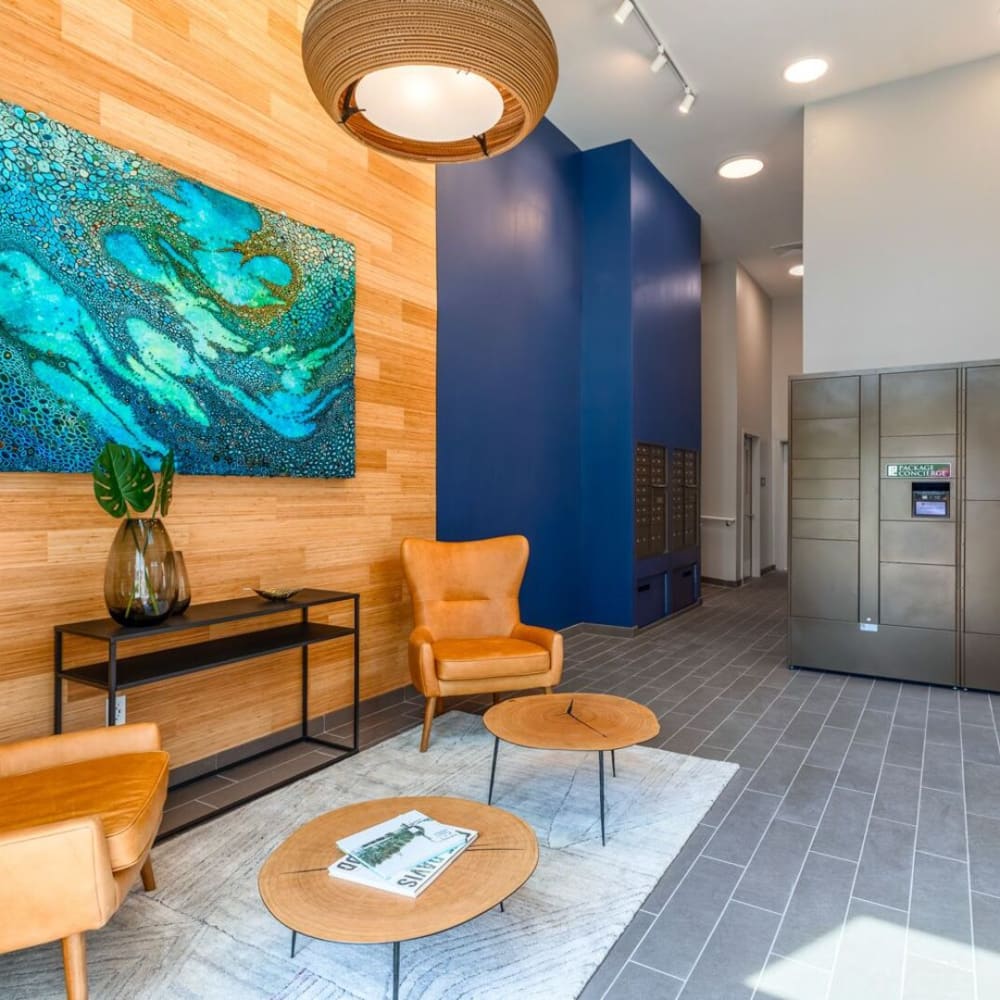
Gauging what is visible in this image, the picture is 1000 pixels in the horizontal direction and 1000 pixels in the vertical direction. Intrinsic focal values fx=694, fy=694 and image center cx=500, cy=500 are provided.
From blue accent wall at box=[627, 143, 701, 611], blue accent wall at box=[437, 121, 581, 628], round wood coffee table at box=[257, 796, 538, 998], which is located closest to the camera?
round wood coffee table at box=[257, 796, 538, 998]

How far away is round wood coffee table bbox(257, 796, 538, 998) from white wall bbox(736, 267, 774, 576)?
730cm

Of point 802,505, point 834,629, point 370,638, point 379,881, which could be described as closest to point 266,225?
point 370,638

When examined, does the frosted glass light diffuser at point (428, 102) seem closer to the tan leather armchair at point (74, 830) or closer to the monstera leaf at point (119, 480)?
→ the monstera leaf at point (119, 480)

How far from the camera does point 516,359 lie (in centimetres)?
500

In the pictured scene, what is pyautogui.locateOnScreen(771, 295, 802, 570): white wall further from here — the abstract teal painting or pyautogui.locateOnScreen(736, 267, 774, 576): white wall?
the abstract teal painting

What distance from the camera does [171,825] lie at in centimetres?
250

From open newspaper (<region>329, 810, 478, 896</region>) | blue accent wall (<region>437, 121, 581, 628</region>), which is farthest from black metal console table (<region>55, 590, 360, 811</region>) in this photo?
blue accent wall (<region>437, 121, 581, 628</region>)

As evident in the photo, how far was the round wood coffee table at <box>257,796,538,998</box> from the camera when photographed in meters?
1.39

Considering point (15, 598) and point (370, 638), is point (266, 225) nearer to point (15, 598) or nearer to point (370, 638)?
point (15, 598)

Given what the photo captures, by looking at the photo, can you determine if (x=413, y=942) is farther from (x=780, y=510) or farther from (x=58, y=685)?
(x=780, y=510)

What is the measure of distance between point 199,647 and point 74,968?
1.41 meters

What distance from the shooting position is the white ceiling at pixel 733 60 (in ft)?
13.4

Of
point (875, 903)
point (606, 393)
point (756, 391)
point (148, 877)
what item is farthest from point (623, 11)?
point (756, 391)

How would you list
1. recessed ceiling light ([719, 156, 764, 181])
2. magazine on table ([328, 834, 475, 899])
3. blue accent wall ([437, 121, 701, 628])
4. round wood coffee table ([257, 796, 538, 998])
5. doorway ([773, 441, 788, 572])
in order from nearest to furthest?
1. round wood coffee table ([257, 796, 538, 998])
2. magazine on table ([328, 834, 475, 899])
3. blue accent wall ([437, 121, 701, 628])
4. recessed ceiling light ([719, 156, 764, 181])
5. doorway ([773, 441, 788, 572])
